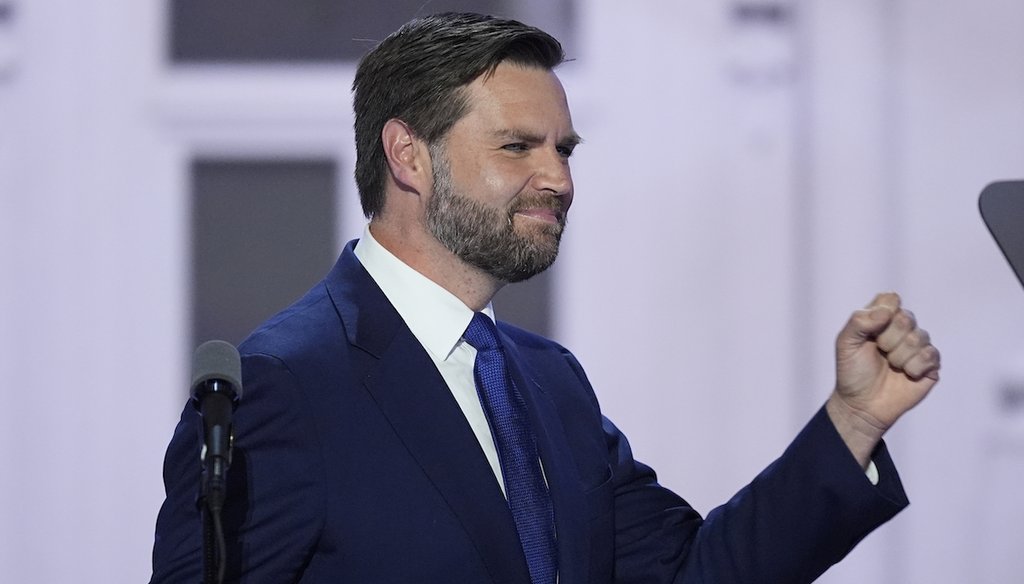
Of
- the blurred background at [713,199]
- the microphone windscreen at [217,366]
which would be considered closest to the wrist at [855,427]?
the microphone windscreen at [217,366]

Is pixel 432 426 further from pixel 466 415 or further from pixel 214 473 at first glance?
pixel 214 473

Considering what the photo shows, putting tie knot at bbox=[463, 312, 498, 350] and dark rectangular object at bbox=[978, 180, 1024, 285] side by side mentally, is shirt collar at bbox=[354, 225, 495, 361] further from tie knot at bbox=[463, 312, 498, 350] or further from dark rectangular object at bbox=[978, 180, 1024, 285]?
dark rectangular object at bbox=[978, 180, 1024, 285]

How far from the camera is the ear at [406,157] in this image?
5.34 feet

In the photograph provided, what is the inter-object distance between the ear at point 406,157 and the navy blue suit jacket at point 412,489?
11 centimetres

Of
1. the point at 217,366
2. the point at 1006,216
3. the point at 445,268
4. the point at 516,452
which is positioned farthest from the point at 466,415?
the point at 1006,216

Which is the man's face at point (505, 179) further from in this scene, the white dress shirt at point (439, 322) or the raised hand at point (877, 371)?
the raised hand at point (877, 371)

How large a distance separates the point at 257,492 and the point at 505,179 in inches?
18.1

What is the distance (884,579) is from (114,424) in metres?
1.61

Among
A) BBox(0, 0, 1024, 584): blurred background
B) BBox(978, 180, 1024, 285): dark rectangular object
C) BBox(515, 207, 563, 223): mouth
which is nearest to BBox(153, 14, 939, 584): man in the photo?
BBox(515, 207, 563, 223): mouth

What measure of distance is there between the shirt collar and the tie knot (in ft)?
0.03

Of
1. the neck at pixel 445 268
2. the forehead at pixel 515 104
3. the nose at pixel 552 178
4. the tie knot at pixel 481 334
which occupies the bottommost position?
Answer: the tie knot at pixel 481 334

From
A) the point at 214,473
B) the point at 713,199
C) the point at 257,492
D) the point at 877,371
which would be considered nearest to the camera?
the point at 214,473

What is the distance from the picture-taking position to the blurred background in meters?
2.80

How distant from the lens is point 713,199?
2814 millimetres
